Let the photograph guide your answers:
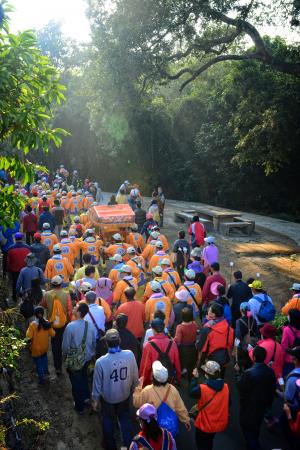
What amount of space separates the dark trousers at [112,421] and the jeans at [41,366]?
1819mm

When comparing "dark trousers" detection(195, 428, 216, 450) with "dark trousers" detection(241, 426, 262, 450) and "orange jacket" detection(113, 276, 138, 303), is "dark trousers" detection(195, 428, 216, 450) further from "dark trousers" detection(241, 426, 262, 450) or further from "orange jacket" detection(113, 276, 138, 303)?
"orange jacket" detection(113, 276, 138, 303)

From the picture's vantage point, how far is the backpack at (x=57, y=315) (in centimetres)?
657

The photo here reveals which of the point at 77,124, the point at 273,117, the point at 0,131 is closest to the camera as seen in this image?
the point at 0,131

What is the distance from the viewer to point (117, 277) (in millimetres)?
7906

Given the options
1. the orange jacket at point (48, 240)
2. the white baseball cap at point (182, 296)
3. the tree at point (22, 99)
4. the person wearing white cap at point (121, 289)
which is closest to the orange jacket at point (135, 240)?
the orange jacket at point (48, 240)

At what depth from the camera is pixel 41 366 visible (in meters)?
6.61

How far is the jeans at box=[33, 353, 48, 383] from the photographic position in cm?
654

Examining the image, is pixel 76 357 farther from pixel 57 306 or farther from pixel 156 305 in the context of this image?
pixel 156 305

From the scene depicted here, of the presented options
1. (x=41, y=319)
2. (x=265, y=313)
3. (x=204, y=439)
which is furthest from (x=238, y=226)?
(x=204, y=439)

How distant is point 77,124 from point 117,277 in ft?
88.7

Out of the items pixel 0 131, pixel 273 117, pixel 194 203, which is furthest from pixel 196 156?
pixel 0 131

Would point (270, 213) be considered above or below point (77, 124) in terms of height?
below

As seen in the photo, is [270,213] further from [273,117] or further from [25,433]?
[25,433]

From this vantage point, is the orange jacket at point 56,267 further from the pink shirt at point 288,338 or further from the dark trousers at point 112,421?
the pink shirt at point 288,338
